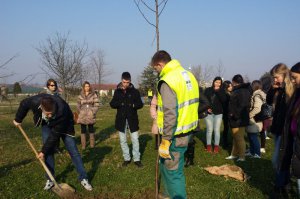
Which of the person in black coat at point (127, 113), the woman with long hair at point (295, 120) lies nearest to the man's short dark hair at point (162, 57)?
the woman with long hair at point (295, 120)

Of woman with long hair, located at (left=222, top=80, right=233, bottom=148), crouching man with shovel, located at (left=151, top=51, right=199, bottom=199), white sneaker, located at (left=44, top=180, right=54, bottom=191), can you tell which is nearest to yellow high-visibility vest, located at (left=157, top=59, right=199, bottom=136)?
crouching man with shovel, located at (left=151, top=51, right=199, bottom=199)

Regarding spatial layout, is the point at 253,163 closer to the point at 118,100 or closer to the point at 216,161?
the point at 216,161

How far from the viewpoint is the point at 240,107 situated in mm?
7223

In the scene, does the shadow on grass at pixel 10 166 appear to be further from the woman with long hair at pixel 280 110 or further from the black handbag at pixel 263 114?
the black handbag at pixel 263 114

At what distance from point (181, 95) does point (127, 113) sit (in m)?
3.11

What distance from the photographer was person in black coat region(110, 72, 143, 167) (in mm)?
6906

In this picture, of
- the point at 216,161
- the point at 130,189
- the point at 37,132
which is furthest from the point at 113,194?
the point at 37,132

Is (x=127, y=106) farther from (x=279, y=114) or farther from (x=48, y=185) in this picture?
(x=279, y=114)

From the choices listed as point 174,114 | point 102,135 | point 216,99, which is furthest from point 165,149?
point 102,135

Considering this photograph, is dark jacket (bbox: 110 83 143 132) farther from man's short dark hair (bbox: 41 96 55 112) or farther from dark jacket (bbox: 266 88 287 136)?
dark jacket (bbox: 266 88 287 136)

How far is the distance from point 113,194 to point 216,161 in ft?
9.98

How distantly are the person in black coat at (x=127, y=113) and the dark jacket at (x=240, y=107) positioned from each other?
7.12ft

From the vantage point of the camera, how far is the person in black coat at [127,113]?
22.7 ft

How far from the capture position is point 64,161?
7.38 metres
